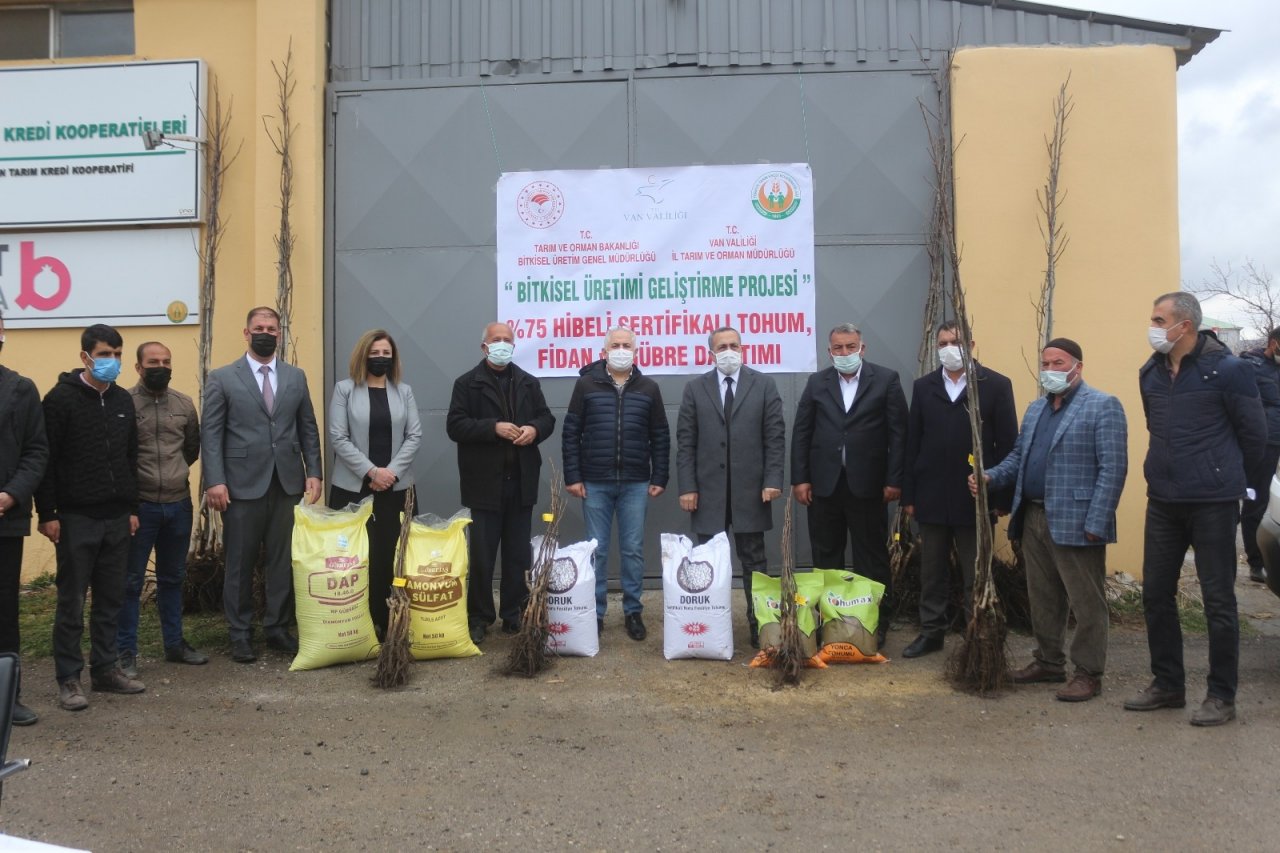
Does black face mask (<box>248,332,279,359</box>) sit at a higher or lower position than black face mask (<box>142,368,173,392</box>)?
higher

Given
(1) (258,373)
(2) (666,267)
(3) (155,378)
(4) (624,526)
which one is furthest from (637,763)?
(2) (666,267)

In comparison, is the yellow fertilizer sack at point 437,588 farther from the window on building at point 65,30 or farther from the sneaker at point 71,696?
the window on building at point 65,30

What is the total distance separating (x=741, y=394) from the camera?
20.6 feet

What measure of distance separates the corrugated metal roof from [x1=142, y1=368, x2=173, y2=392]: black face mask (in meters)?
3.11

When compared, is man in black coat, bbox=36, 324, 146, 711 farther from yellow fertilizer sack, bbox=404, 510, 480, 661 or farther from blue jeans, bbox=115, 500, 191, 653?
yellow fertilizer sack, bbox=404, 510, 480, 661

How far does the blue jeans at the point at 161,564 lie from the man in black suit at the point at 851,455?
11.6 ft

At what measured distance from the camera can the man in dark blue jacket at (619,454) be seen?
Answer: 6211mm

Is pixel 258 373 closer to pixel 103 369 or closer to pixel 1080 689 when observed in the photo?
pixel 103 369

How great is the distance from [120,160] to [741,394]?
496 centimetres

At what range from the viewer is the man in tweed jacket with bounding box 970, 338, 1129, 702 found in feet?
16.3

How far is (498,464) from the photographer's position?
20.2 feet

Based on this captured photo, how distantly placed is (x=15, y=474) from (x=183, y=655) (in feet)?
5.08

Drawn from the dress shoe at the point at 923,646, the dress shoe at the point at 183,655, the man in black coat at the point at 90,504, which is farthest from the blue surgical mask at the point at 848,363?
the dress shoe at the point at 183,655

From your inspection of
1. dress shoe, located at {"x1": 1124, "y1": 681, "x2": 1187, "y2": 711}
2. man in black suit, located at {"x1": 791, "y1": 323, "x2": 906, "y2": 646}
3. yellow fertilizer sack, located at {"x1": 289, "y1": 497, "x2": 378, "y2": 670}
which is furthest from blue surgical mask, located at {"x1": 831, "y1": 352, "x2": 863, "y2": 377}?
yellow fertilizer sack, located at {"x1": 289, "y1": 497, "x2": 378, "y2": 670}
